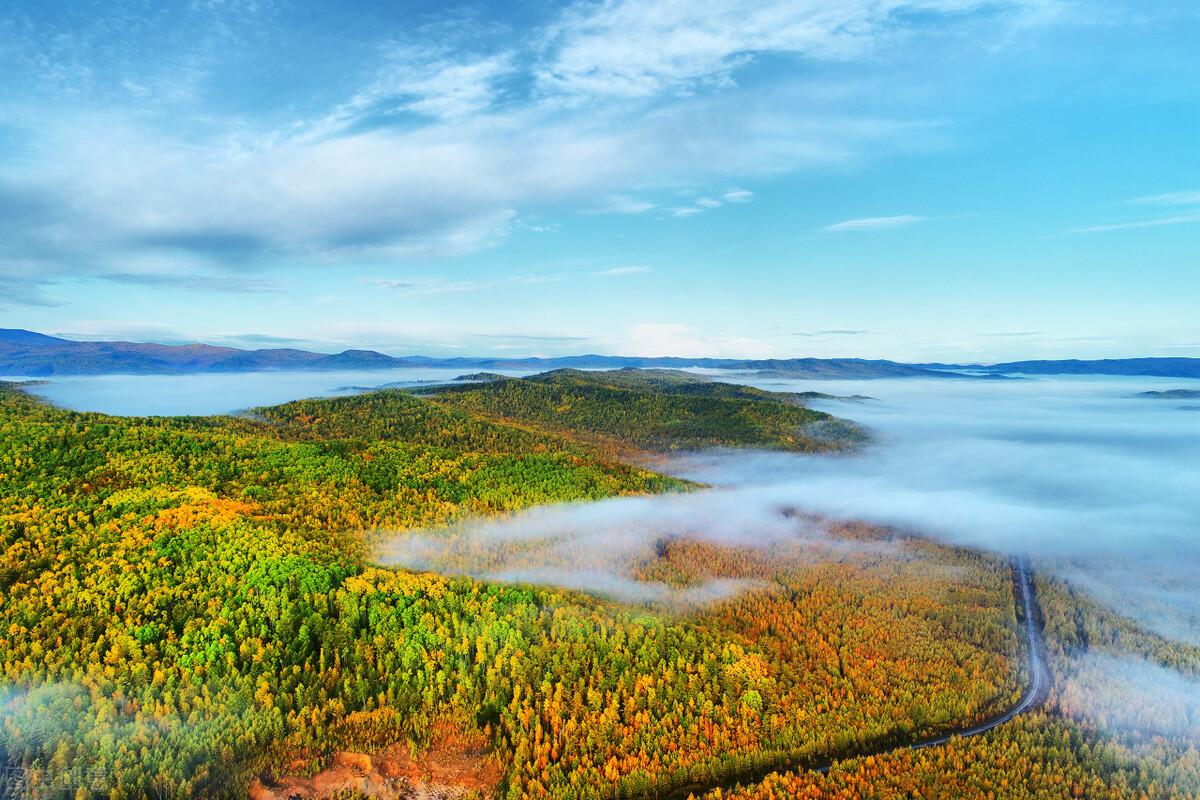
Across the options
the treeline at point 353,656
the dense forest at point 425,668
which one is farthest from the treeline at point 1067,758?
the treeline at point 353,656

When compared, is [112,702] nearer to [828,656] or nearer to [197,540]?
[197,540]

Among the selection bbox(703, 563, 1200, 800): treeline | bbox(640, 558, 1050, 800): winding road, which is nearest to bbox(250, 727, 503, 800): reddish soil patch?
bbox(640, 558, 1050, 800): winding road

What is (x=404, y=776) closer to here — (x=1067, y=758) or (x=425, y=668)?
(x=425, y=668)

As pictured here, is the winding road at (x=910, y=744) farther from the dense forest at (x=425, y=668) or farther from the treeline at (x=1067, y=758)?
the treeline at (x=1067, y=758)

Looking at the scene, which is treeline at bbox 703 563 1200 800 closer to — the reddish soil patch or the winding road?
the winding road

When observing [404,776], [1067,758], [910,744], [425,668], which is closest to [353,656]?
[425,668]

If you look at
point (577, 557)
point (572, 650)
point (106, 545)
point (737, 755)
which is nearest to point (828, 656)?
point (737, 755)
